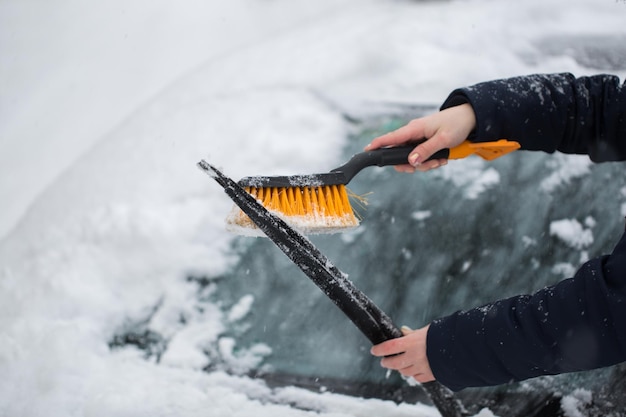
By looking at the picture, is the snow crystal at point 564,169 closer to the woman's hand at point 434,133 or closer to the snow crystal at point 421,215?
the snow crystal at point 421,215

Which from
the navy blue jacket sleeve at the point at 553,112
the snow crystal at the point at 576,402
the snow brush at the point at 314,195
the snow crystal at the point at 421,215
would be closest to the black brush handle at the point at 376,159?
the snow brush at the point at 314,195

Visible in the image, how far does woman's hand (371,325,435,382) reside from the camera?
1115 mm

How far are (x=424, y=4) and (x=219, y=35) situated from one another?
41.7 inches

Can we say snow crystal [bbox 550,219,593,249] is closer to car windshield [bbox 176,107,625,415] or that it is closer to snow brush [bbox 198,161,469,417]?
car windshield [bbox 176,107,625,415]

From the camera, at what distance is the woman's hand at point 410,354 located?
3.66 ft

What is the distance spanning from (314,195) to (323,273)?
16 centimetres

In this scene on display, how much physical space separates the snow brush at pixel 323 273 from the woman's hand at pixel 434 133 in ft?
0.88

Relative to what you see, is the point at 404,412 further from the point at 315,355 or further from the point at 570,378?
the point at 570,378

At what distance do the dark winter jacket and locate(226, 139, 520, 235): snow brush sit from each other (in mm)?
107

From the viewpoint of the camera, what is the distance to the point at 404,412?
136 cm

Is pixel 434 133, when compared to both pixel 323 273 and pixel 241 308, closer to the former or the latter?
pixel 323 273

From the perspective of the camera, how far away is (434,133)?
127 centimetres

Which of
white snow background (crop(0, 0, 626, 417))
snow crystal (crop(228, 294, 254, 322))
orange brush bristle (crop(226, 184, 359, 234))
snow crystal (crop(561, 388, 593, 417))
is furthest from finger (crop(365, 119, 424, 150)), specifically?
snow crystal (crop(561, 388, 593, 417))

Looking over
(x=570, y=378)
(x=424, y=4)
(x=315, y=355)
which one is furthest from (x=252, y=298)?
(x=424, y=4)
